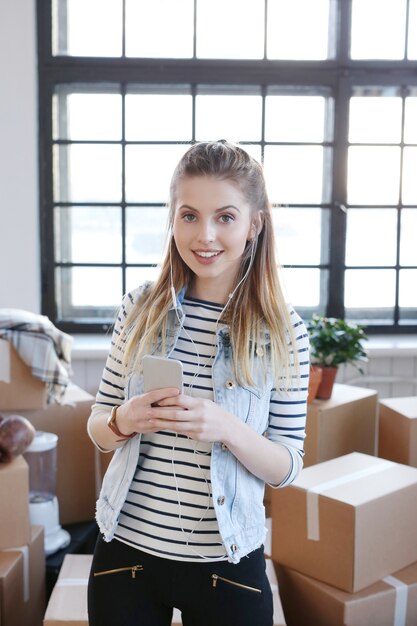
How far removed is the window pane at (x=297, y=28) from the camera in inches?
114

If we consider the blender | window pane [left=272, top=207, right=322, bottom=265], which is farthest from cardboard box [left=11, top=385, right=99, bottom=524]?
window pane [left=272, top=207, right=322, bottom=265]

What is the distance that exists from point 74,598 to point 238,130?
206cm

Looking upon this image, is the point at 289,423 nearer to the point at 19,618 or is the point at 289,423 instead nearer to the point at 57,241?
the point at 19,618

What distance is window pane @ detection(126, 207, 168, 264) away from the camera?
2.99 m

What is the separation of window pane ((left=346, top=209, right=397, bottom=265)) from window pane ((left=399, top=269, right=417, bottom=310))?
0.38 ft

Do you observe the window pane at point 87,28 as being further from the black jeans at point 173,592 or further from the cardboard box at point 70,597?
the black jeans at point 173,592

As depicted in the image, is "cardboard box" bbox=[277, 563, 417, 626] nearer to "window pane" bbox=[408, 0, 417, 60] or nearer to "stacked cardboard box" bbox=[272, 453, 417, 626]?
"stacked cardboard box" bbox=[272, 453, 417, 626]

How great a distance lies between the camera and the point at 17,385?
7.20 ft

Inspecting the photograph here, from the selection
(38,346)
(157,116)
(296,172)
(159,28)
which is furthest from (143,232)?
(38,346)

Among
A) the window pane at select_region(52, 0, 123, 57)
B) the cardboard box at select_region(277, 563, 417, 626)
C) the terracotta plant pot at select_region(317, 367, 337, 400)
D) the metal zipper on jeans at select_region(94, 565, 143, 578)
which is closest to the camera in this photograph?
the metal zipper on jeans at select_region(94, 565, 143, 578)

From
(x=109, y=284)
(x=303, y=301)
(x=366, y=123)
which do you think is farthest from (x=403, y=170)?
(x=109, y=284)

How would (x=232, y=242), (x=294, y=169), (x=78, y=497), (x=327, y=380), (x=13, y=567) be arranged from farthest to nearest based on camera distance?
(x=294, y=169) < (x=78, y=497) < (x=327, y=380) < (x=13, y=567) < (x=232, y=242)

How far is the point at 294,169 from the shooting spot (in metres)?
3.00

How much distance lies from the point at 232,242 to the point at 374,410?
146cm
